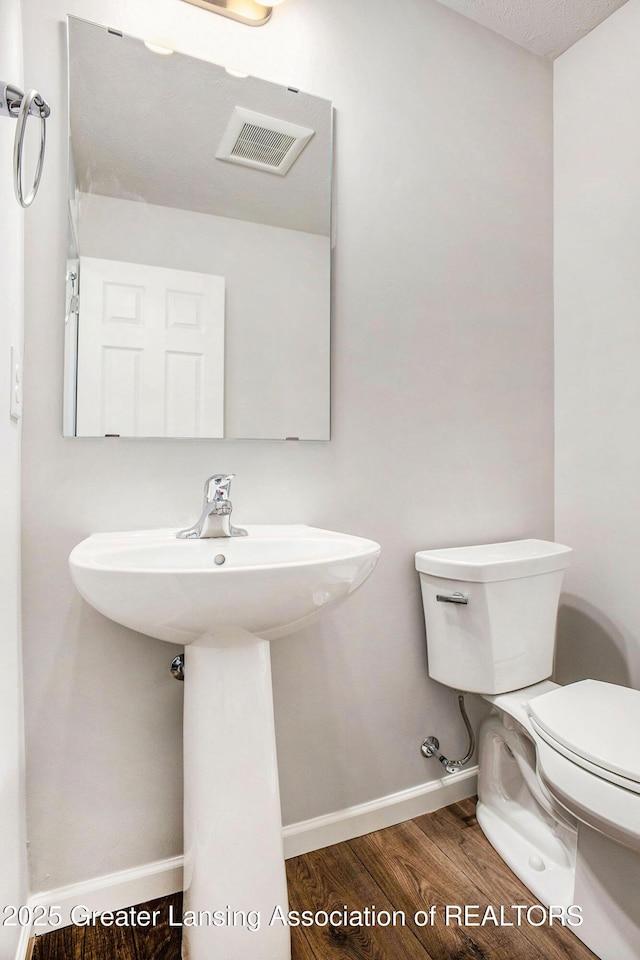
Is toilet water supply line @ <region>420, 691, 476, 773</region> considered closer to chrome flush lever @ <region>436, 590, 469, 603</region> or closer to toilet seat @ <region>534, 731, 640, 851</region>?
chrome flush lever @ <region>436, 590, 469, 603</region>

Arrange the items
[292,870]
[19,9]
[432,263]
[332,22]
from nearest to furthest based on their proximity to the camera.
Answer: [19,9] → [292,870] → [332,22] → [432,263]

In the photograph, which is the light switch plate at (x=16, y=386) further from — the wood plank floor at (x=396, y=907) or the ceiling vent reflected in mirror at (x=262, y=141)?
the wood plank floor at (x=396, y=907)

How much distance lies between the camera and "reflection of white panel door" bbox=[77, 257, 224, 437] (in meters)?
1.25

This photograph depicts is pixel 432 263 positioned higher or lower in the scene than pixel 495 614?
higher

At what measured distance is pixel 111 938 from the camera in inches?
46.6

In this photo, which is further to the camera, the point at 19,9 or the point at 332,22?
the point at 332,22

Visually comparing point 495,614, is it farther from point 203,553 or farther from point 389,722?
point 203,553

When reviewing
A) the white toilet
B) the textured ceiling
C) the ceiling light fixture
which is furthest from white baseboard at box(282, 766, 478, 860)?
the textured ceiling

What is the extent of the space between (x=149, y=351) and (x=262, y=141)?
2.08 feet

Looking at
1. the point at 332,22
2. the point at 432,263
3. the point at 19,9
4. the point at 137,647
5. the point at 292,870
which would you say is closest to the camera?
A: the point at 19,9

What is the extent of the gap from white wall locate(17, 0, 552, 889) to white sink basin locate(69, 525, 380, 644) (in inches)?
9.3

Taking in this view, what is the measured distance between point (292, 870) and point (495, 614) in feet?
2.70

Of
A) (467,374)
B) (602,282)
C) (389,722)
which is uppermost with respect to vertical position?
(602,282)

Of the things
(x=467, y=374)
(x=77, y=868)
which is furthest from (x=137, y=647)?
(x=467, y=374)
